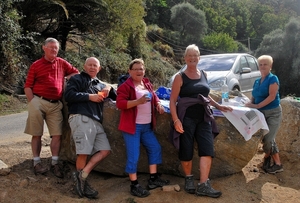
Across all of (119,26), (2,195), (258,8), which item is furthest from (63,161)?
(258,8)

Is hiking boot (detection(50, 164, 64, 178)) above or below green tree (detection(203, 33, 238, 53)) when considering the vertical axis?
below

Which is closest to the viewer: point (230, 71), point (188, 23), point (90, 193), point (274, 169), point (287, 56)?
point (90, 193)

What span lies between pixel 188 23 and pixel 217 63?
37.3 metres

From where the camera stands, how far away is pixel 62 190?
439 cm

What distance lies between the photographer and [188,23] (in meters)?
45.5

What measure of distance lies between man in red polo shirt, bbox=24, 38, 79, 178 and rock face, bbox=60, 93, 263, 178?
379 mm

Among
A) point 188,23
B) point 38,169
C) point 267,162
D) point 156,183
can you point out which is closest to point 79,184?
point 38,169

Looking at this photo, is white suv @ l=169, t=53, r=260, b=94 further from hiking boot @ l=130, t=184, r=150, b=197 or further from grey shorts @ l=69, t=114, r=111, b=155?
hiking boot @ l=130, t=184, r=150, b=197

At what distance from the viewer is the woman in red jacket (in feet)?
13.2

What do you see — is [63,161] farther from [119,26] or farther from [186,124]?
[119,26]

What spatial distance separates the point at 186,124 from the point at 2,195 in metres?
2.43

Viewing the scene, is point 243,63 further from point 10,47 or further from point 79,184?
point 10,47

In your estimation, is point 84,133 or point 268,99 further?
point 268,99

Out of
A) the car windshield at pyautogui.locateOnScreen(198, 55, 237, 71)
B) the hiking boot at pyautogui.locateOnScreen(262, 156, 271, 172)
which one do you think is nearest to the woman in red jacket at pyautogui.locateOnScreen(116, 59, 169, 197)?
the hiking boot at pyautogui.locateOnScreen(262, 156, 271, 172)
